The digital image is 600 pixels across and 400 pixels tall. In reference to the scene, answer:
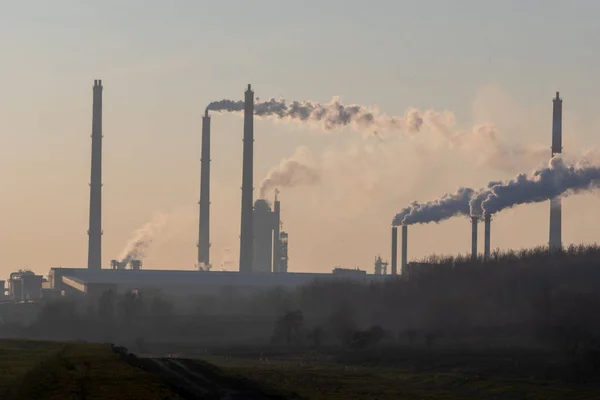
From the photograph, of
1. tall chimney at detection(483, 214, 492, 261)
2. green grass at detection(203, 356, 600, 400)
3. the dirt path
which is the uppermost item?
tall chimney at detection(483, 214, 492, 261)

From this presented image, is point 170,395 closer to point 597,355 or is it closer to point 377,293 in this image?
point 597,355

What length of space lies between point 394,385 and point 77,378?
83.3 ft

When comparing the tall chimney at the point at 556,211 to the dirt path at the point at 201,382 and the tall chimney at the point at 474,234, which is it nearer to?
the tall chimney at the point at 474,234

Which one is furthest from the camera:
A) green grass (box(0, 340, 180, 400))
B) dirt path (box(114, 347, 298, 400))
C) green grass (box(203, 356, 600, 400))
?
green grass (box(203, 356, 600, 400))

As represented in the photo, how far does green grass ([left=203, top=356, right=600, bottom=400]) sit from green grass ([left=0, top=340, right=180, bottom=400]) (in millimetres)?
8765

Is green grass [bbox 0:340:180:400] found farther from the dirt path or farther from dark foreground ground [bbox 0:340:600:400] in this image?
the dirt path

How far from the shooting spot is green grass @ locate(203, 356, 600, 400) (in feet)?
276

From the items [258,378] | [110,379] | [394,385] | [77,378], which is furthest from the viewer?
[394,385]

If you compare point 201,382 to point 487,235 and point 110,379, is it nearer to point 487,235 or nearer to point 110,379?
point 110,379

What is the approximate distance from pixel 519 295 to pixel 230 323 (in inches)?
1759

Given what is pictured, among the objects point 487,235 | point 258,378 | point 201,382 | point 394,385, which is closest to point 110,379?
point 201,382

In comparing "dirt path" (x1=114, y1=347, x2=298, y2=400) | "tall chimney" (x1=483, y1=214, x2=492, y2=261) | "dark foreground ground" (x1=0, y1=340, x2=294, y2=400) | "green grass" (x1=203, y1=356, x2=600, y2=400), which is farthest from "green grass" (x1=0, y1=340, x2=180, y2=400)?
"tall chimney" (x1=483, y1=214, x2=492, y2=261)

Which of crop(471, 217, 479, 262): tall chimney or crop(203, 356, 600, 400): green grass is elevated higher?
crop(471, 217, 479, 262): tall chimney

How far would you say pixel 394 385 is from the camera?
9212 centimetres
